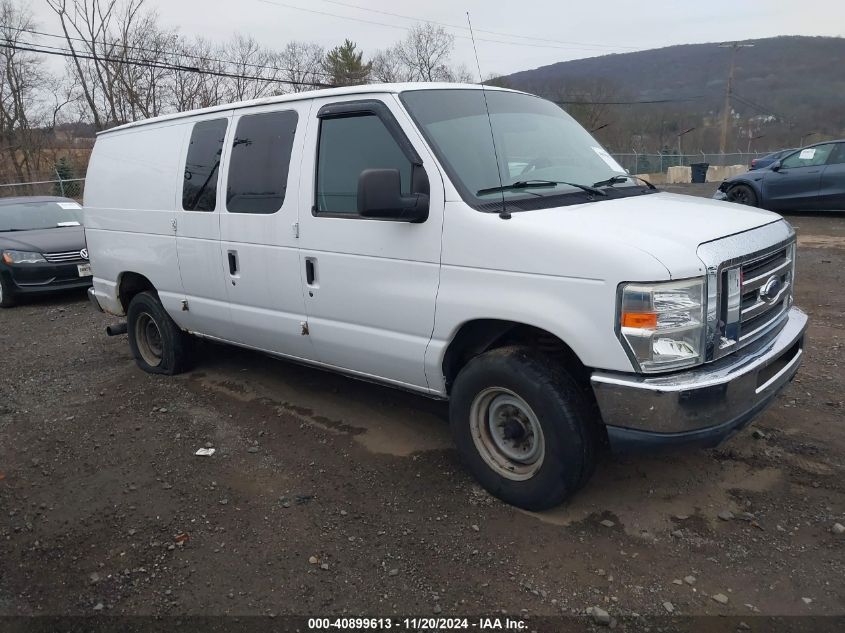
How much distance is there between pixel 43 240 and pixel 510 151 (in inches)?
336

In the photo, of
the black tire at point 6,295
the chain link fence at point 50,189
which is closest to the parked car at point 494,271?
the black tire at point 6,295

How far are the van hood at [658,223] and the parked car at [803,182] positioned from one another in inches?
430

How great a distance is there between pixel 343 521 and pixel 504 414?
1.03 metres

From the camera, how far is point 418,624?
8.97ft

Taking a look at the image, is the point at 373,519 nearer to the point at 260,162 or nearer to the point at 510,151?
the point at 510,151

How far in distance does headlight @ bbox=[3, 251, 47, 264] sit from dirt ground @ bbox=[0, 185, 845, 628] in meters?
5.12

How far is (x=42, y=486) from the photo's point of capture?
4035 millimetres

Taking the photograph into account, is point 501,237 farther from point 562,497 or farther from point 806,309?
point 806,309

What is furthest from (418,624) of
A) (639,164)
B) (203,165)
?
(639,164)

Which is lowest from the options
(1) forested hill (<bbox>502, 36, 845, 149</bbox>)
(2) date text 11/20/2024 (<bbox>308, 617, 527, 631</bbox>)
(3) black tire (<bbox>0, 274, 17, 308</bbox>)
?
(2) date text 11/20/2024 (<bbox>308, 617, 527, 631</bbox>)

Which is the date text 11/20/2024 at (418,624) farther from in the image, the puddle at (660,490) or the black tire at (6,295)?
the black tire at (6,295)

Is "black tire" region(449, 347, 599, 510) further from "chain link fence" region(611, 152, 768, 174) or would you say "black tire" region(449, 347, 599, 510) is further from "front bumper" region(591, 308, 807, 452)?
"chain link fence" region(611, 152, 768, 174)

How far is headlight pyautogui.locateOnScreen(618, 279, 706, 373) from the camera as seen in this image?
110 inches

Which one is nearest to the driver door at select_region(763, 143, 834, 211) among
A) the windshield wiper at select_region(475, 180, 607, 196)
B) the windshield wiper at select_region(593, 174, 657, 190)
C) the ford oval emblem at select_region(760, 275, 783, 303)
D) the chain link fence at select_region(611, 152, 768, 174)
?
the windshield wiper at select_region(593, 174, 657, 190)
